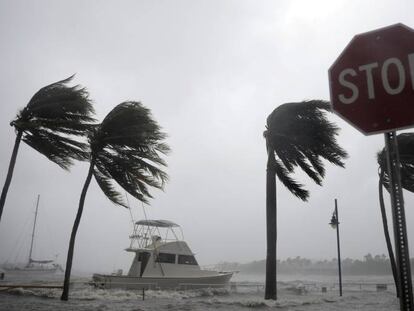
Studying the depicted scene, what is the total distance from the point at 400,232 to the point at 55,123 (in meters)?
12.5

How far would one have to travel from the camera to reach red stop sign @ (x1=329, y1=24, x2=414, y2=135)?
2.34m

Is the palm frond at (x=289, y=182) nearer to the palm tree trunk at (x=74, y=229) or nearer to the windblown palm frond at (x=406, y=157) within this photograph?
the windblown palm frond at (x=406, y=157)

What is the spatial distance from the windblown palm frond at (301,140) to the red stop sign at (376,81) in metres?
12.2

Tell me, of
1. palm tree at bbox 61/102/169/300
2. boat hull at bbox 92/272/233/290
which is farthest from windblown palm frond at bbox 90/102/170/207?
boat hull at bbox 92/272/233/290

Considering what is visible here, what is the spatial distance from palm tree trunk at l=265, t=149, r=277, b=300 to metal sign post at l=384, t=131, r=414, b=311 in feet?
40.3

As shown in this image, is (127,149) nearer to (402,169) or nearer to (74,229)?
(74,229)

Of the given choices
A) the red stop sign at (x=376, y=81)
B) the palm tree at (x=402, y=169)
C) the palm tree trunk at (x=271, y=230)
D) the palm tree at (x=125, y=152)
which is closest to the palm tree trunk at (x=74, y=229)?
the palm tree at (x=125, y=152)

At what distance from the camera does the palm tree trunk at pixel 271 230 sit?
13.9m

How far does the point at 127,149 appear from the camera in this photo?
48.2 ft

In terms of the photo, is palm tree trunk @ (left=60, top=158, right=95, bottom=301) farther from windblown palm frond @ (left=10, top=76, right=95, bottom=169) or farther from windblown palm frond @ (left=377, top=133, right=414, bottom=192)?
windblown palm frond @ (left=377, top=133, right=414, bottom=192)

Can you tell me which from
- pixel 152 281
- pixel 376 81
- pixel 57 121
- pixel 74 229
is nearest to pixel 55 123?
pixel 57 121

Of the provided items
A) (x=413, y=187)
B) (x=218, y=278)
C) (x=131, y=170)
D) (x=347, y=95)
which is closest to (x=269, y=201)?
(x=131, y=170)

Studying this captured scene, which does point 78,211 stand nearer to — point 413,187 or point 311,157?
point 311,157

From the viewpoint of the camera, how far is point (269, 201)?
47.7ft
